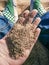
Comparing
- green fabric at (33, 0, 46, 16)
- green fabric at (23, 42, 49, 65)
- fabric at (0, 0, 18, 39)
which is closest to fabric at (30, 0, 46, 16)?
green fabric at (33, 0, 46, 16)

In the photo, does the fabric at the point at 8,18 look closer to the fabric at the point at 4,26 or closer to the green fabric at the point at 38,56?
the fabric at the point at 4,26

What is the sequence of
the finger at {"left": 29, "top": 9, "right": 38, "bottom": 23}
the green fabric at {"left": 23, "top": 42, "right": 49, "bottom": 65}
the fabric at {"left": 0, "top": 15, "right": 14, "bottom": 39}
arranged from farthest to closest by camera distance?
the fabric at {"left": 0, "top": 15, "right": 14, "bottom": 39}
the green fabric at {"left": 23, "top": 42, "right": 49, "bottom": 65}
the finger at {"left": 29, "top": 9, "right": 38, "bottom": 23}

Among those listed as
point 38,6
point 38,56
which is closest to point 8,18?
point 38,6

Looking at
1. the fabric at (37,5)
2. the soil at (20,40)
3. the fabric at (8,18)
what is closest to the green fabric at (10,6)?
the fabric at (8,18)

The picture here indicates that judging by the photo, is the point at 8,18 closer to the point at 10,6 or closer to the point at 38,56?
the point at 10,6

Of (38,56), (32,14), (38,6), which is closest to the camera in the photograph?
(32,14)

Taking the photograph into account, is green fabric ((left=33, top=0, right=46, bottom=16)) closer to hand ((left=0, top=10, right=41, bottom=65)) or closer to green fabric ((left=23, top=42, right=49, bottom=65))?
green fabric ((left=23, top=42, right=49, bottom=65))
